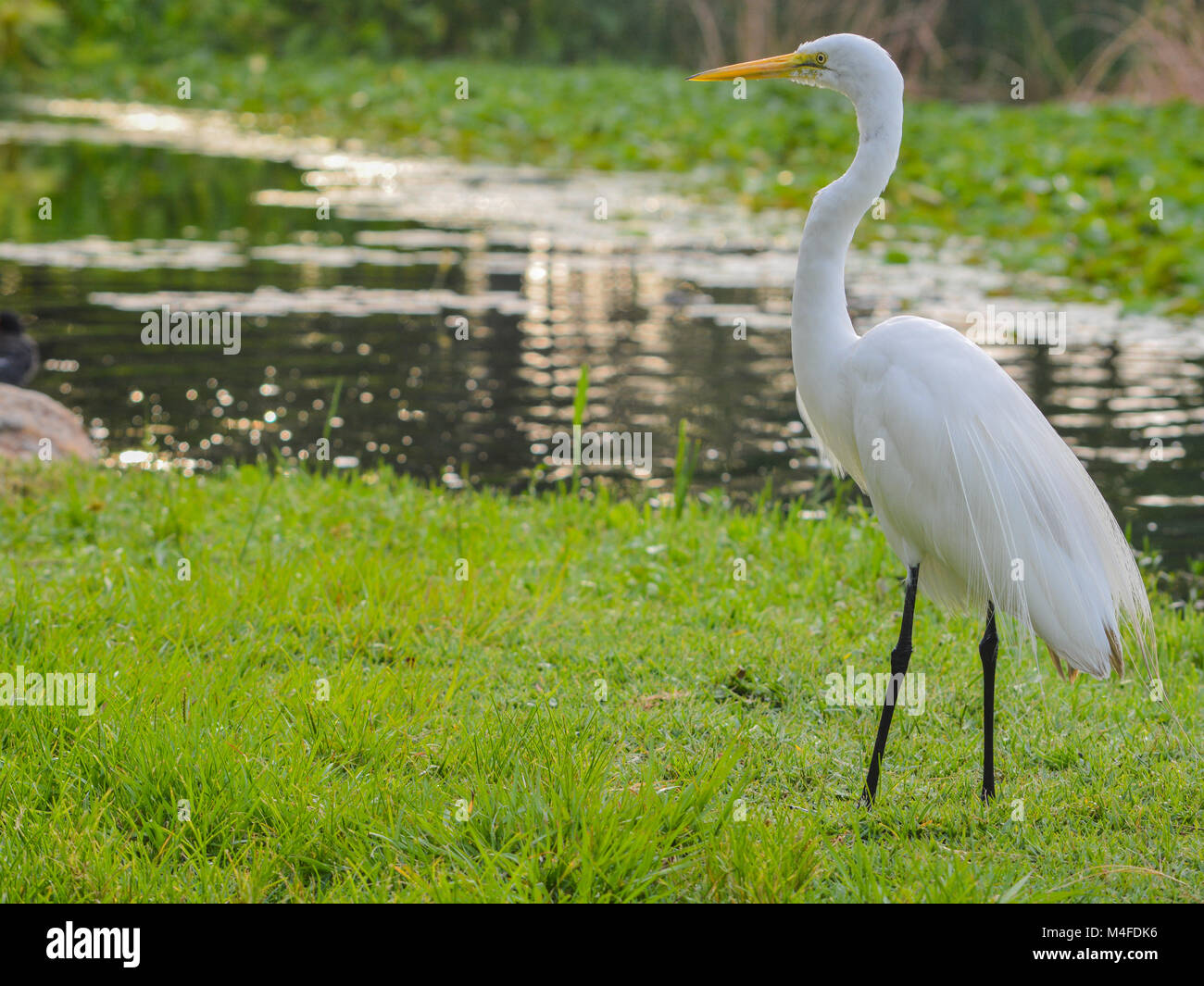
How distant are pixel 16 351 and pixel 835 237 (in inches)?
253

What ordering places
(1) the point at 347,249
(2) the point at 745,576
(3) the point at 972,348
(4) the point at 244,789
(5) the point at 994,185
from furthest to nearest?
(5) the point at 994,185
(1) the point at 347,249
(2) the point at 745,576
(3) the point at 972,348
(4) the point at 244,789

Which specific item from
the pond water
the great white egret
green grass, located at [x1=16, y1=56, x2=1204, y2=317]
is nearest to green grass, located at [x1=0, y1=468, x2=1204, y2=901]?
the great white egret

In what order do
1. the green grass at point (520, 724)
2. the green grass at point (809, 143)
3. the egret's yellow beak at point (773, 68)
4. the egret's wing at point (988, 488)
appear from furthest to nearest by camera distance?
the green grass at point (809, 143) → the egret's yellow beak at point (773, 68) → the egret's wing at point (988, 488) → the green grass at point (520, 724)

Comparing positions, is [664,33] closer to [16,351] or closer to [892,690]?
[16,351]

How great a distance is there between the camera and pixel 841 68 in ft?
12.3

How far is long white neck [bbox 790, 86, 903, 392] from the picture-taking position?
371 centimetres

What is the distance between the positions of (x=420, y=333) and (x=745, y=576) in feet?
19.0

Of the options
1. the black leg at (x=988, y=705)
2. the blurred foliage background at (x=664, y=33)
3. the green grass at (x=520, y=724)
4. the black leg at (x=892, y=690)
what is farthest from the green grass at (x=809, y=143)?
the black leg at (x=892, y=690)

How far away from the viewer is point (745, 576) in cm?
562

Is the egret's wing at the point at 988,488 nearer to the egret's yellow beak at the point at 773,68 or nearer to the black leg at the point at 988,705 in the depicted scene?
the black leg at the point at 988,705

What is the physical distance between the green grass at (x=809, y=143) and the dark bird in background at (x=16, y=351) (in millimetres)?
7564

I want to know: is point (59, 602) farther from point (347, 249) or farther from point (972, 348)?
point (347, 249)

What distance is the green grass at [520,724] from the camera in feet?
10.5

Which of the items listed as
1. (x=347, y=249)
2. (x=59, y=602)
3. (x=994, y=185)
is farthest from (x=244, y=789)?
(x=994, y=185)
